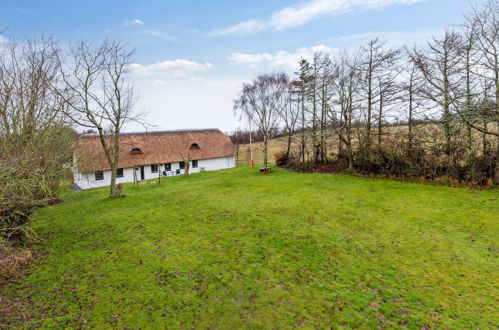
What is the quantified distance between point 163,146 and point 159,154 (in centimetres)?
143

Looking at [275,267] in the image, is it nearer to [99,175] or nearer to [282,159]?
[282,159]

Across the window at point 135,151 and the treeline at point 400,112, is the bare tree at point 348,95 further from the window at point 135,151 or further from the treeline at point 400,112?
the window at point 135,151

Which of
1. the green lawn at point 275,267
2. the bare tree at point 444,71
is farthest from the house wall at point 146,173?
the bare tree at point 444,71

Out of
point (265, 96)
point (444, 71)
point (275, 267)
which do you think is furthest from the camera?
point (265, 96)

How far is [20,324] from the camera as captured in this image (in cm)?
459

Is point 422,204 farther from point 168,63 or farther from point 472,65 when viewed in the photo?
point 168,63

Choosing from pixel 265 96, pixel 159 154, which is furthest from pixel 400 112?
pixel 159 154

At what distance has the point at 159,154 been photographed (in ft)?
94.3

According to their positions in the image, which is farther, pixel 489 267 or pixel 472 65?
pixel 472 65

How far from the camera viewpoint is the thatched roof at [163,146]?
2595 centimetres

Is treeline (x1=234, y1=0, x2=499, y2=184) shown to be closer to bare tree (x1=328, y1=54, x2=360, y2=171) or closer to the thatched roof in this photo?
bare tree (x1=328, y1=54, x2=360, y2=171)

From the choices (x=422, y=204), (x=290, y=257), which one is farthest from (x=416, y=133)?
(x=290, y=257)

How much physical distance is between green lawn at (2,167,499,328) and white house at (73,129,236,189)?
14732 mm

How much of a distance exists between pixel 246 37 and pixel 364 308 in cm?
2111
